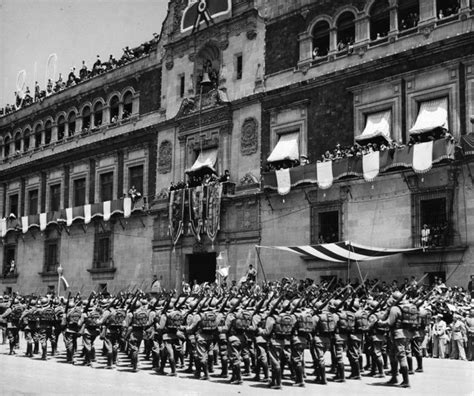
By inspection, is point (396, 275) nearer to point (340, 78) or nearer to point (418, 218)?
point (418, 218)

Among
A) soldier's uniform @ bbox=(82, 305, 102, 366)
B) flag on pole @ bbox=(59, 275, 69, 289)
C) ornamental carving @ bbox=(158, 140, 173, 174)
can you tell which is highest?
ornamental carving @ bbox=(158, 140, 173, 174)

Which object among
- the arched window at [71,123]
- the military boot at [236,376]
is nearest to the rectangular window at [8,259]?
the arched window at [71,123]

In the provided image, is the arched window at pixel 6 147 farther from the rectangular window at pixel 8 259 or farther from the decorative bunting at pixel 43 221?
the decorative bunting at pixel 43 221

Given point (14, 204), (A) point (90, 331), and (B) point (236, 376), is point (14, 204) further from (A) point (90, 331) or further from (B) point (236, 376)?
(B) point (236, 376)

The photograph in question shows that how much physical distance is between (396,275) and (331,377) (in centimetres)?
927

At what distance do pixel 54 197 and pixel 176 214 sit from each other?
548 inches

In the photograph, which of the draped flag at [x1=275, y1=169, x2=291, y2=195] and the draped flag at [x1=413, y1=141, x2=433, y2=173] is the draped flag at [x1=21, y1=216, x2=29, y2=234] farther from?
the draped flag at [x1=413, y1=141, x2=433, y2=173]

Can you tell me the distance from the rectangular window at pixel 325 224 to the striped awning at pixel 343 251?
52.0 inches

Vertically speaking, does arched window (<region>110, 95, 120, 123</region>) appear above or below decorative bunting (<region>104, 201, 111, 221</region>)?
above

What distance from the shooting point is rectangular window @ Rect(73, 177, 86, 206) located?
42.3 m

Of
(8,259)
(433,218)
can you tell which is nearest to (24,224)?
(8,259)

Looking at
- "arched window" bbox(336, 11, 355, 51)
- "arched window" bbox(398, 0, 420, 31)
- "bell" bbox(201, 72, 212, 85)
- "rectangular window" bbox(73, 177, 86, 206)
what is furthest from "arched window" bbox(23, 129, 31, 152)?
"arched window" bbox(398, 0, 420, 31)

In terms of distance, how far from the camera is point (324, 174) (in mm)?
27312

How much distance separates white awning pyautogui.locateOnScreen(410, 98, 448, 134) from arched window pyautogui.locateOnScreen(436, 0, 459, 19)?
3.23 metres
